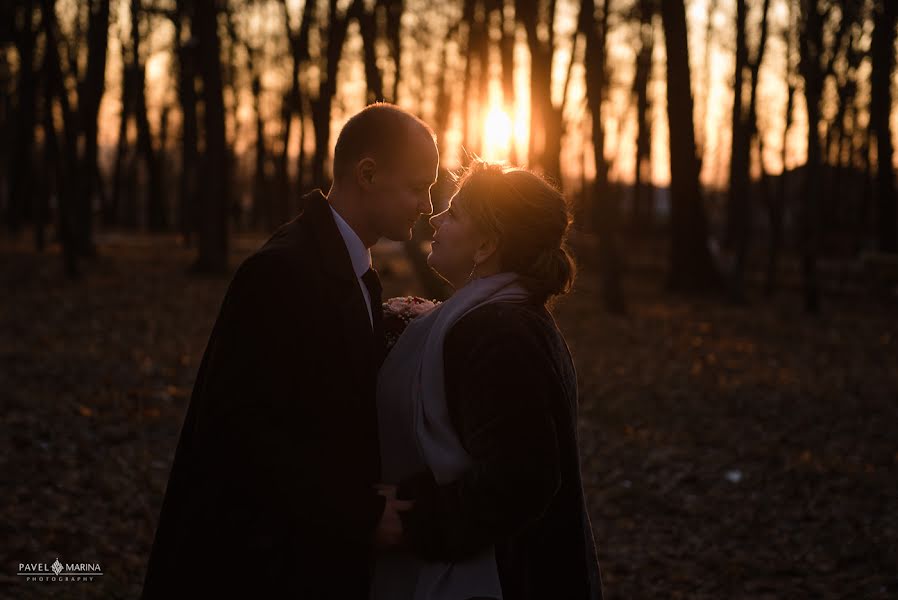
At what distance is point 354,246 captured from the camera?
9.72 ft

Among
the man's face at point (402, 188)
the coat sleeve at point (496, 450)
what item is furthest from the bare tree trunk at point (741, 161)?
the coat sleeve at point (496, 450)

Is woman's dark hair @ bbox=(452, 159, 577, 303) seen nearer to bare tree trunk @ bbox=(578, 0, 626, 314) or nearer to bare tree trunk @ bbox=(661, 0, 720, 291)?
bare tree trunk @ bbox=(578, 0, 626, 314)

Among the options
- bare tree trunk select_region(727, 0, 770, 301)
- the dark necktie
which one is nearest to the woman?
the dark necktie

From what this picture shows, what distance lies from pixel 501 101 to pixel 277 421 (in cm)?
3074

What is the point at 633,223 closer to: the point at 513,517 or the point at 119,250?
the point at 119,250

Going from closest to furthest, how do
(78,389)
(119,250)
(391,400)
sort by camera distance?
(391,400)
(78,389)
(119,250)

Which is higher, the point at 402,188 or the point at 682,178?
the point at 682,178

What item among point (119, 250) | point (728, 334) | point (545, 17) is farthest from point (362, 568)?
point (119, 250)

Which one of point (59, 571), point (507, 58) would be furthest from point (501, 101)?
point (59, 571)

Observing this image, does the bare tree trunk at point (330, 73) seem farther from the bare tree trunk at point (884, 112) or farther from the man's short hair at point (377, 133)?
the man's short hair at point (377, 133)

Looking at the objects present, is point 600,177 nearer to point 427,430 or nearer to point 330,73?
point 330,73

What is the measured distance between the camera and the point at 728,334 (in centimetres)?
1627

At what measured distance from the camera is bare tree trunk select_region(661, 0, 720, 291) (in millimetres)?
20297

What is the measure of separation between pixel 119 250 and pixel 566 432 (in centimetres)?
2714
